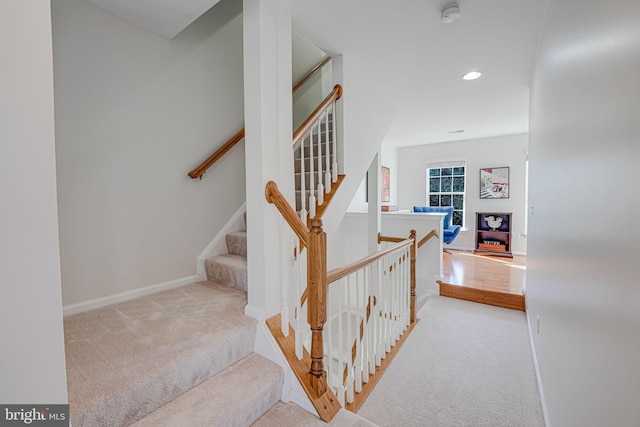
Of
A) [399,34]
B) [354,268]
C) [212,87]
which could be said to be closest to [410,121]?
[399,34]

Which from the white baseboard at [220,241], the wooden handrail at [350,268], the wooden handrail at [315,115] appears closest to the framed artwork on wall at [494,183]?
the wooden handrail at [350,268]

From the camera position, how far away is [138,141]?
2.04m

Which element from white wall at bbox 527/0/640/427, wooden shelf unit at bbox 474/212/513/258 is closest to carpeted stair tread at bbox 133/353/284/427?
white wall at bbox 527/0/640/427

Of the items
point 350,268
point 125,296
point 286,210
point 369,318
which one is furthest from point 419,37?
point 125,296

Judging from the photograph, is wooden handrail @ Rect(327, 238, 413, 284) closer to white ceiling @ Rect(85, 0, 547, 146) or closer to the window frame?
white ceiling @ Rect(85, 0, 547, 146)

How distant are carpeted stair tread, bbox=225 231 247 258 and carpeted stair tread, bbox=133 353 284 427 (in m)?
1.06

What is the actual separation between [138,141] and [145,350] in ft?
4.84

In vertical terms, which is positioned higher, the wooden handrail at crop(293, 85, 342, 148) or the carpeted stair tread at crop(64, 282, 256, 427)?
the wooden handrail at crop(293, 85, 342, 148)

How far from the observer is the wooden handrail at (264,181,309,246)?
58.3 inches

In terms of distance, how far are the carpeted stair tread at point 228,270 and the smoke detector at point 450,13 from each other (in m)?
2.27

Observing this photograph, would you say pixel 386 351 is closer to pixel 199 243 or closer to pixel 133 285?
pixel 199 243

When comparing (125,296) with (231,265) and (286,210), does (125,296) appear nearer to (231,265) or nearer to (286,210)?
(231,265)

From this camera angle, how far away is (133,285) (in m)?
2.05

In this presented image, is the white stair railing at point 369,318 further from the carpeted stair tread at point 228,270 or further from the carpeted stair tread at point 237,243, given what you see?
the carpeted stair tread at point 237,243
